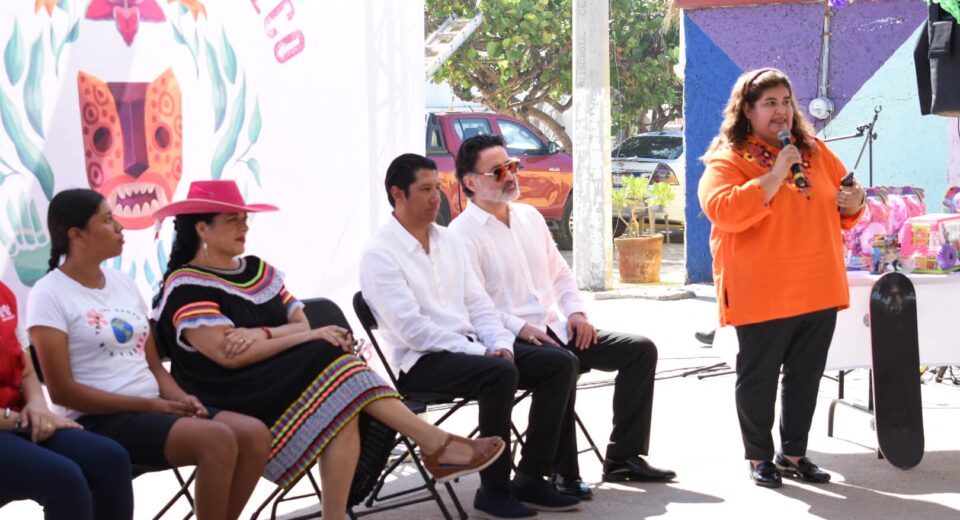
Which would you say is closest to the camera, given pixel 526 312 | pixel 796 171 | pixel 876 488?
pixel 796 171

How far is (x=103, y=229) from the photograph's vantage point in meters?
4.16

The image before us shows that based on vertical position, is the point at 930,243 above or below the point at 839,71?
below

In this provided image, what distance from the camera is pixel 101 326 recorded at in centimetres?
415

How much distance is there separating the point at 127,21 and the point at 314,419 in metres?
1.63

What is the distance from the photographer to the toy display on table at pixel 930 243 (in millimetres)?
5766

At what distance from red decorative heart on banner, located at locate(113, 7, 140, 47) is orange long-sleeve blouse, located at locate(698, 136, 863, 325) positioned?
2.30 metres

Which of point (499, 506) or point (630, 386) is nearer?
point (499, 506)

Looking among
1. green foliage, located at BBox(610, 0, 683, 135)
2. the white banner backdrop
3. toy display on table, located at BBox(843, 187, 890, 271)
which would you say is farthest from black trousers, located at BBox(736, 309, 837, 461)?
green foliage, located at BBox(610, 0, 683, 135)

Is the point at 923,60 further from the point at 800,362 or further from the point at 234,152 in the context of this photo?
the point at 234,152

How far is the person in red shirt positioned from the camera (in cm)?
369

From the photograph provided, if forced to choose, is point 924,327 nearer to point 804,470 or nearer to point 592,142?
point 804,470

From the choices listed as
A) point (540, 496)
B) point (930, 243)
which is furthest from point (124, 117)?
point (930, 243)

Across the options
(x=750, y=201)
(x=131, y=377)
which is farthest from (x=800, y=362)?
(x=131, y=377)

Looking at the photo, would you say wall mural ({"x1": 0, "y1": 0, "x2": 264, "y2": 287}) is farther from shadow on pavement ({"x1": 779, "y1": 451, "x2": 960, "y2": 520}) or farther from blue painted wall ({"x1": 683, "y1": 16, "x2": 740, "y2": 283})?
blue painted wall ({"x1": 683, "y1": 16, "x2": 740, "y2": 283})
